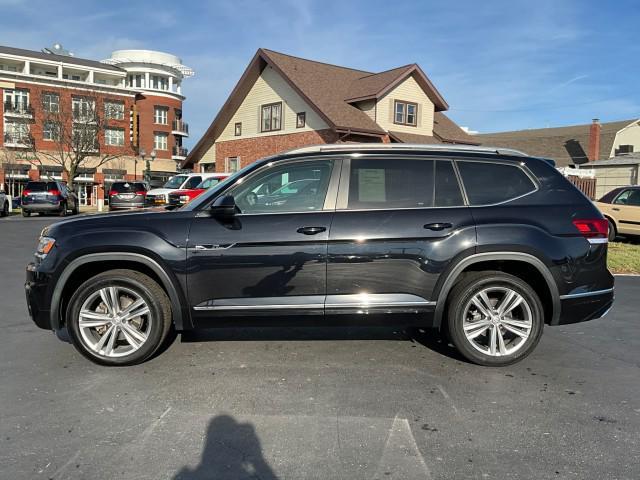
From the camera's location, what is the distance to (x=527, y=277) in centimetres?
488

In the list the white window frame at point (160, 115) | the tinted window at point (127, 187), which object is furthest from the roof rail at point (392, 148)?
→ the white window frame at point (160, 115)

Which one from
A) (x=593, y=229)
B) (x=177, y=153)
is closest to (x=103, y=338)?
(x=593, y=229)

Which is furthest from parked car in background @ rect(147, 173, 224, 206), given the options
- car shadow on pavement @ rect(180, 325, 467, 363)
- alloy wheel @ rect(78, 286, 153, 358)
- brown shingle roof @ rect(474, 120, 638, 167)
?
brown shingle roof @ rect(474, 120, 638, 167)

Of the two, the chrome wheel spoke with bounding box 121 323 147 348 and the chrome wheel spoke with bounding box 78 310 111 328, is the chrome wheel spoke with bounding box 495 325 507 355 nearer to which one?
the chrome wheel spoke with bounding box 121 323 147 348

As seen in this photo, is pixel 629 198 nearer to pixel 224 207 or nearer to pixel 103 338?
pixel 224 207

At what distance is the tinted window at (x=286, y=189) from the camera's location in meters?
4.61

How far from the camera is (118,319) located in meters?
4.55

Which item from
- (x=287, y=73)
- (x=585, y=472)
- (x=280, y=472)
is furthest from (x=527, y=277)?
(x=287, y=73)

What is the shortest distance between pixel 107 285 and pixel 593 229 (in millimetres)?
4203

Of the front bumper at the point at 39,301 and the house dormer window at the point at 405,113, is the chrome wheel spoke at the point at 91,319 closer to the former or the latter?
the front bumper at the point at 39,301

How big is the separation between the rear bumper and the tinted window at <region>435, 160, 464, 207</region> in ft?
4.09

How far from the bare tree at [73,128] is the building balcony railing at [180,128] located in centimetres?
973

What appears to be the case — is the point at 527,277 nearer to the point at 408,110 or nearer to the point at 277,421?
the point at 277,421

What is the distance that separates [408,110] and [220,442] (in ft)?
87.7
